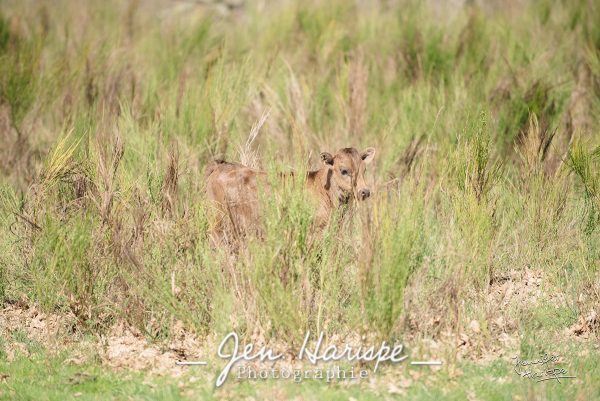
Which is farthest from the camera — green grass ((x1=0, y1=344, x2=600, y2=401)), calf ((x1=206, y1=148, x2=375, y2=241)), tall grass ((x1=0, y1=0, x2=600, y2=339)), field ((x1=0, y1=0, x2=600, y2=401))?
calf ((x1=206, y1=148, x2=375, y2=241))

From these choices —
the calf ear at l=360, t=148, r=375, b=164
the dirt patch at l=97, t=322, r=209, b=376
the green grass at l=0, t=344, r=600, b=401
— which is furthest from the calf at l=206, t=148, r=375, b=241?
the green grass at l=0, t=344, r=600, b=401

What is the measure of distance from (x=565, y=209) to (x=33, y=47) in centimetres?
663

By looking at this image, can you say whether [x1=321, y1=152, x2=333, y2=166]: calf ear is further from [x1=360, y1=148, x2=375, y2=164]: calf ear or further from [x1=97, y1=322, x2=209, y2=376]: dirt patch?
[x1=97, y1=322, x2=209, y2=376]: dirt patch

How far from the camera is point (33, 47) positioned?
11078 mm

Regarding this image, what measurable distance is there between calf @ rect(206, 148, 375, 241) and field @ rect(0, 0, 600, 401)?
21 centimetres

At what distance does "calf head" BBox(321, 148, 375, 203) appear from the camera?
8173 millimetres

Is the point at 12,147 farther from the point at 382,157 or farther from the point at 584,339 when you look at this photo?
the point at 584,339

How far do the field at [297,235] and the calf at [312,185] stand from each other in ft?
0.69

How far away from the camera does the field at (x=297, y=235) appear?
6410mm

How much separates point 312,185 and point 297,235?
1.97 m

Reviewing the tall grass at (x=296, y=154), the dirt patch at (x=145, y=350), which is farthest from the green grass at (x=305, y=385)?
the tall grass at (x=296, y=154)

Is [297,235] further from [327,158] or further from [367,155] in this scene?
[367,155]

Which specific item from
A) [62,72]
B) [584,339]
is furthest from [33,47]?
[584,339]

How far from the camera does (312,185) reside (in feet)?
27.9
